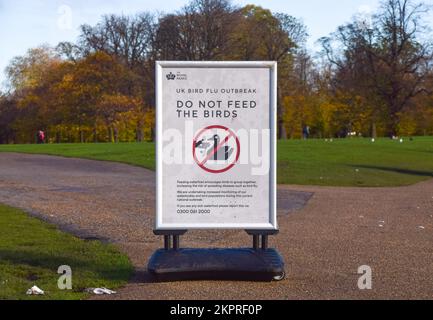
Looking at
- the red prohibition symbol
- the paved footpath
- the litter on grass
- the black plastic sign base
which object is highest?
the red prohibition symbol

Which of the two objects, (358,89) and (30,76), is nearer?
(358,89)

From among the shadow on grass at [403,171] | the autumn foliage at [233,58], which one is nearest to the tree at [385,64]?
the autumn foliage at [233,58]

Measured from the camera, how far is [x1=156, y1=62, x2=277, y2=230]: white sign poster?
27.1 ft

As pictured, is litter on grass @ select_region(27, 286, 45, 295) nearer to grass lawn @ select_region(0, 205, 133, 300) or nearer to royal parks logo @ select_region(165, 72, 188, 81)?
grass lawn @ select_region(0, 205, 133, 300)

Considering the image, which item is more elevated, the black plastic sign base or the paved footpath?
the black plastic sign base

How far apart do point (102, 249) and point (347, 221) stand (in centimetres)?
566

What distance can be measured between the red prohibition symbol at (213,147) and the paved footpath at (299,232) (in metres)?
1.34

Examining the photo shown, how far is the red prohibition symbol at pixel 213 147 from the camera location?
8.26 m

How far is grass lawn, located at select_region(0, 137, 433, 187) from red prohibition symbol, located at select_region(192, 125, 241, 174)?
16.1 metres

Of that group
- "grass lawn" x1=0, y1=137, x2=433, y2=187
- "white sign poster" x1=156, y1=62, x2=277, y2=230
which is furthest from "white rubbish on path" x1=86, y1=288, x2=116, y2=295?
"grass lawn" x1=0, y1=137, x2=433, y2=187

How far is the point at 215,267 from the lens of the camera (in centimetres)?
807

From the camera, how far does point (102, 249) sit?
10211 millimetres
